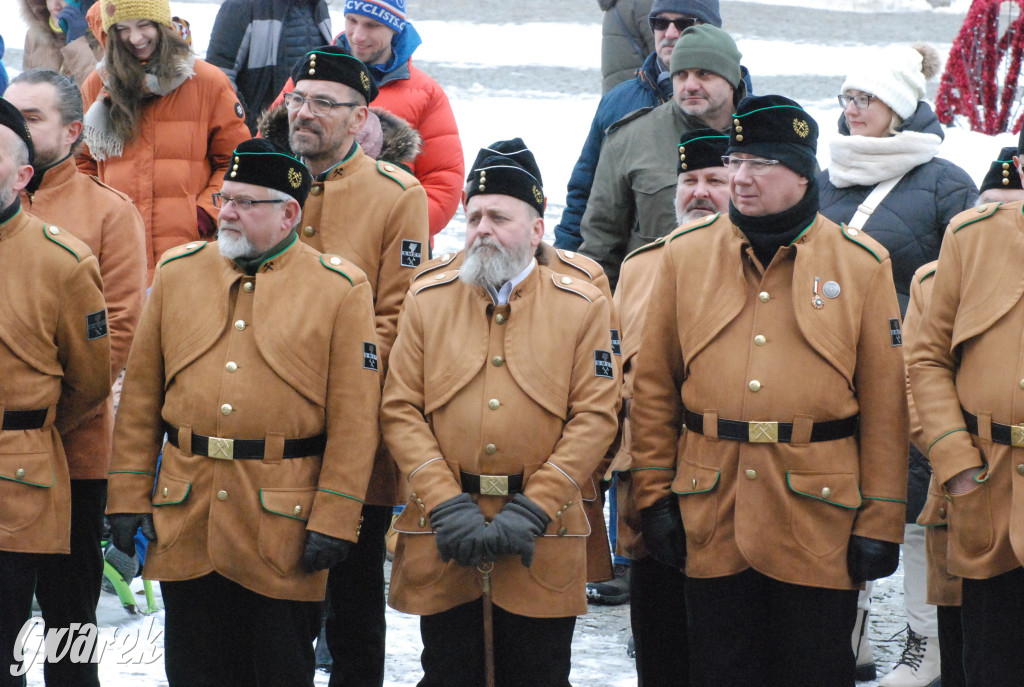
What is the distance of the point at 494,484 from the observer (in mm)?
3963

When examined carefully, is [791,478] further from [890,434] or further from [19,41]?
[19,41]

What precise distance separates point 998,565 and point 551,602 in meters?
1.25

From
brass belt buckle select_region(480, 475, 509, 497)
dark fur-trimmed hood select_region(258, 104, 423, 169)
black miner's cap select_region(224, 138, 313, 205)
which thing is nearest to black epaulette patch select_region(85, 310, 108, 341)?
black miner's cap select_region(224, 138, 313, 205)

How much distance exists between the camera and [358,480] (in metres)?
4.08

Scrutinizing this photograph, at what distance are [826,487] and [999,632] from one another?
1.99 feet

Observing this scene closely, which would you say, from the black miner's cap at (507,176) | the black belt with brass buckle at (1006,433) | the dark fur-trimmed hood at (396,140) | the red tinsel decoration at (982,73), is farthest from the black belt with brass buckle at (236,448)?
the red tinsel decoration at (982,73)

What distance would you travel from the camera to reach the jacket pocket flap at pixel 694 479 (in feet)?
12.9

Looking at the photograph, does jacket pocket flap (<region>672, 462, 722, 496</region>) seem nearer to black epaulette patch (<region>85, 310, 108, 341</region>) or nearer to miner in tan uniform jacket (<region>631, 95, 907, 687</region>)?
miner in tan uniform jacket (<region>631, 95, 907, 687</region>)

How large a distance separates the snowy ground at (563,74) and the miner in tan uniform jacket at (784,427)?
4.04ft

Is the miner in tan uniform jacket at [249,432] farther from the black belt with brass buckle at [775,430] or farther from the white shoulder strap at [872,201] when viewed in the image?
the white shoulder strap at [872,201]

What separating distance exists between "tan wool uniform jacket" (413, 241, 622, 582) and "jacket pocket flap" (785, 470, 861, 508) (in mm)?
627

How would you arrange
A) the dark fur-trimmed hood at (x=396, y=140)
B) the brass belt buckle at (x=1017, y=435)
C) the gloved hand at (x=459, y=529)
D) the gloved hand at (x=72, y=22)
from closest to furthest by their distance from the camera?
the brass belt buckle at (x=1017, y=435) < the gloved hand at (x=459, y=529) < the dark fur-trimmed hood at (x=396, y=140) < the gloved hand at (x=72, y=22)

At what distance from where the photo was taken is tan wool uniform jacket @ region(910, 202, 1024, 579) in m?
3.72

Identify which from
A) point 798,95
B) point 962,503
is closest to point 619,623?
point 962,503
